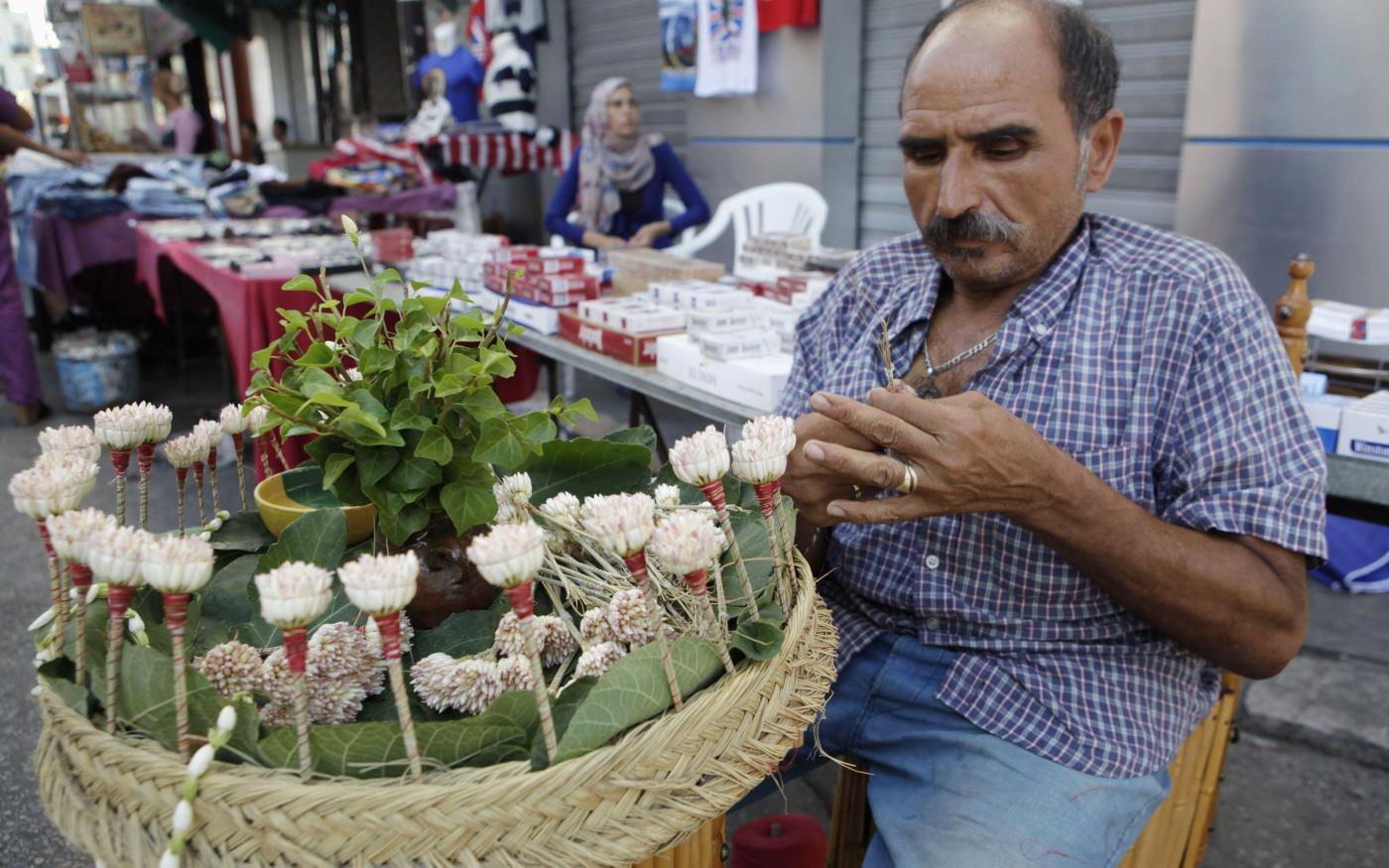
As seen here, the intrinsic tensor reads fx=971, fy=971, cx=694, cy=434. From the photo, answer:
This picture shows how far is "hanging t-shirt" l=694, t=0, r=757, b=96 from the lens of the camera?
6.08 m

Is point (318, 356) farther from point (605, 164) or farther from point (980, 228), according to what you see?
point (605, 164)

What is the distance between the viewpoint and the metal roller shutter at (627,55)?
7.70 m

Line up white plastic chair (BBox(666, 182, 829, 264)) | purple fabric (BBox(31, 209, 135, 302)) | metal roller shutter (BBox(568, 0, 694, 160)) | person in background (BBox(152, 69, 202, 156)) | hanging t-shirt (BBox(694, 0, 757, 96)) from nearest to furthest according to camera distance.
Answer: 1. white plastic chair (BBox(666, 182, 829, 264))
2. purple fabric (BBox(31, 209, 135, 302))
3. hanging t-shirt (BBox(694, 0, 757, 96))
4. metal roller shutter (BBox(568, 0, 694, 160))
5. person in background (BBox(152, 69, 202, 156))

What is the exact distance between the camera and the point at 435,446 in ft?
3.09

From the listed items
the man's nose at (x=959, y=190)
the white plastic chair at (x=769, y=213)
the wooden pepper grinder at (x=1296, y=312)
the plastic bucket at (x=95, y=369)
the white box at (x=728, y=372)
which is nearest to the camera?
the man's nose at (x=959, y=190)

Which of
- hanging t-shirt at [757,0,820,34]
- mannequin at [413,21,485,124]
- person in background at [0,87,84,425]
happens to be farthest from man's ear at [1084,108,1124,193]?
mannequin at [413,21,485,124]

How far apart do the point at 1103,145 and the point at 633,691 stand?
119 centimetres

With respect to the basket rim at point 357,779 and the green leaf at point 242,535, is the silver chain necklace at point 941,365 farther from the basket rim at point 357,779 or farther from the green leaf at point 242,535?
the green leaf at point 242,535

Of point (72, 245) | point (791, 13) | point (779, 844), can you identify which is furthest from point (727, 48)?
point (779, 844)

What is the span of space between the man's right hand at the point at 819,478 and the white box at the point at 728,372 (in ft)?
2.20

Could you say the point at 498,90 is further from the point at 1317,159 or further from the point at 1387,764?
the point at 1387,764

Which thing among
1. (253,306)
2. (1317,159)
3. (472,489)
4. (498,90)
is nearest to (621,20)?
(498,90)

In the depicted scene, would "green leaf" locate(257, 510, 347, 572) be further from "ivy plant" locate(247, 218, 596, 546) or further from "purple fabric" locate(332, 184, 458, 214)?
"purple fabric" locate(332, 184, 458, 214)

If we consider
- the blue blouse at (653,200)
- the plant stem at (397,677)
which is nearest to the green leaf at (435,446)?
the plant stem at (397,677)
